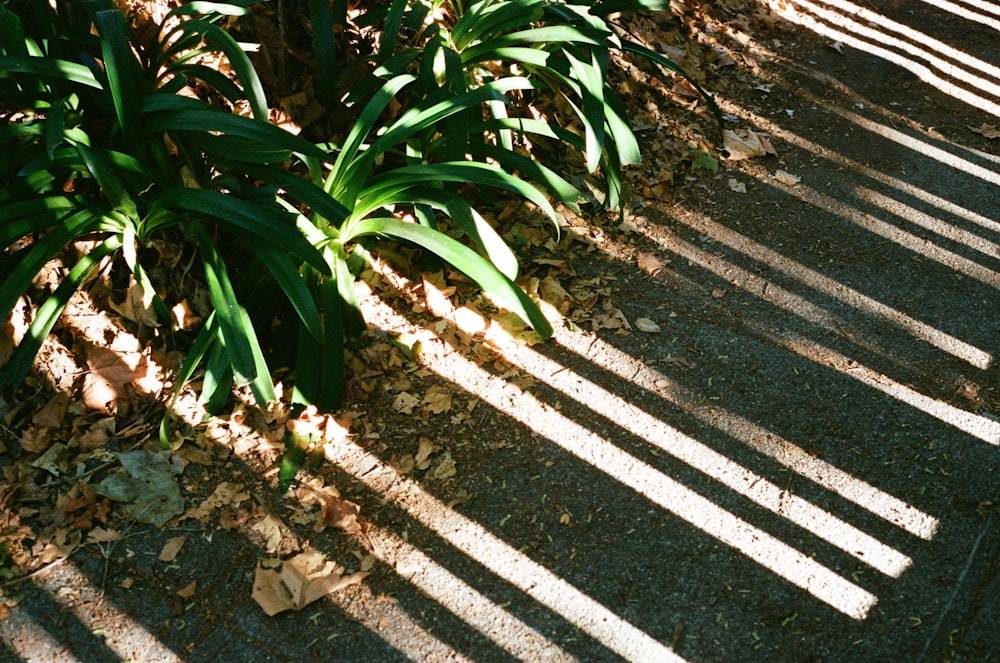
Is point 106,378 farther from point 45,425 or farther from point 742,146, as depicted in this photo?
point 742,146

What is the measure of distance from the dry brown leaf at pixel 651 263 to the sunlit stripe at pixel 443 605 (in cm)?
117

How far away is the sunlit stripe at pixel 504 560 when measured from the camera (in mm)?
1836

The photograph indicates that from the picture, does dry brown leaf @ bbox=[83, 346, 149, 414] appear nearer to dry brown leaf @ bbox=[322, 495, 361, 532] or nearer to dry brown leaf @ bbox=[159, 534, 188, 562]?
dry brown leaf @ bbox=[159, 534, 188, 562]

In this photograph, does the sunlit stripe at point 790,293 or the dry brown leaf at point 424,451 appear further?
the sunlit stripe at point 790,293

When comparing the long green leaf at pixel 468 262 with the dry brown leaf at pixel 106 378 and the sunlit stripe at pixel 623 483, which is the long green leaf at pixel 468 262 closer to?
the sunlit stripe at pixel 623 483

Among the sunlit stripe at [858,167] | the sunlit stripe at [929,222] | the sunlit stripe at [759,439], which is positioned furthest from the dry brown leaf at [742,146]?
the sunlit stripe at [759,439]

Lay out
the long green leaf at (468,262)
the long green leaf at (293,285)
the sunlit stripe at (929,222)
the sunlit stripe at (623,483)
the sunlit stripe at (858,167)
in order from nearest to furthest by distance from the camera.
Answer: the sunlit stripe at (623,483) → the long green leaf at (293,285) → the long green leaf at (468,262) → the sunlit stripe at (929,222) → the sunlit stripe at (858,167)

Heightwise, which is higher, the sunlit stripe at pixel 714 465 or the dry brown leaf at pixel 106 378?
the dry brown leaf at pixel 106 378

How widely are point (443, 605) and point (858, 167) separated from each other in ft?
7.29

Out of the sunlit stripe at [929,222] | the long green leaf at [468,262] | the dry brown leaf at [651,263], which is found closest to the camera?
the long green leaf at [468,262]

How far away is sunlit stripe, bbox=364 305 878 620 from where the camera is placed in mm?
1901

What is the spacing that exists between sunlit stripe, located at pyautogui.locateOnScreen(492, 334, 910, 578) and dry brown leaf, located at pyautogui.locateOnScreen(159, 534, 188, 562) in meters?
0.93

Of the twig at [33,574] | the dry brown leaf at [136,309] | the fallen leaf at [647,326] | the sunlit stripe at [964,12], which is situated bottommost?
the twig at [33,574]

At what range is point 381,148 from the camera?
2242 mm
